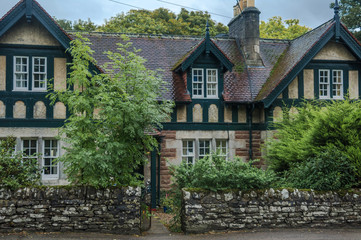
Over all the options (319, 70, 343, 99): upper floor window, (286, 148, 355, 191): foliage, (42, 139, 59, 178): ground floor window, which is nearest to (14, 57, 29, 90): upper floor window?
(42, 139, 59, 178): ground floor window

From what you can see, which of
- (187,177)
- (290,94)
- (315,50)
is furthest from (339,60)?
(187,177)

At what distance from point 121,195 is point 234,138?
9.58m

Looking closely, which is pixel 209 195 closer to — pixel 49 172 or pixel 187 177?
pixel 187 177

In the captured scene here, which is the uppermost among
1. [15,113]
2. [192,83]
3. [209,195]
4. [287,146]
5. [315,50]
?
[315,50]

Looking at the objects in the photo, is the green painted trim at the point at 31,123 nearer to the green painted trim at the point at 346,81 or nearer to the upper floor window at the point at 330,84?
the upper floor window at the point at 330,84

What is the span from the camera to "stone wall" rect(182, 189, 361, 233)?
1160 cm

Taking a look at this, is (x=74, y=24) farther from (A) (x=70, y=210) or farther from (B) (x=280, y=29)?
(A) (x=70, y=210)

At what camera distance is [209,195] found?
11.7m

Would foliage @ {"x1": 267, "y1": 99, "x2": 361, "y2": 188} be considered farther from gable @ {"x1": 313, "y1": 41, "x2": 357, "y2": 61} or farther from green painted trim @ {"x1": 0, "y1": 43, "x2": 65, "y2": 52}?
green painted trim @ {"x1": 0, "y1": 43, "x2": 65, "y2": 52}

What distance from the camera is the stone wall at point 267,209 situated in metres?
11.6

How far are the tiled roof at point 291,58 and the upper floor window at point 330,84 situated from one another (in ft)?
4.75

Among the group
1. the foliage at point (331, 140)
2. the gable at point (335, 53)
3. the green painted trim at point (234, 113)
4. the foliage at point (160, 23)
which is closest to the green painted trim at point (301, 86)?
the gable at point (335, 53)

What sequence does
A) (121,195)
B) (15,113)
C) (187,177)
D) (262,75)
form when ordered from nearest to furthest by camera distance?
(121,195), (187,177), (15,113), (262,75)

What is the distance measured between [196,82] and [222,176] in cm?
882
